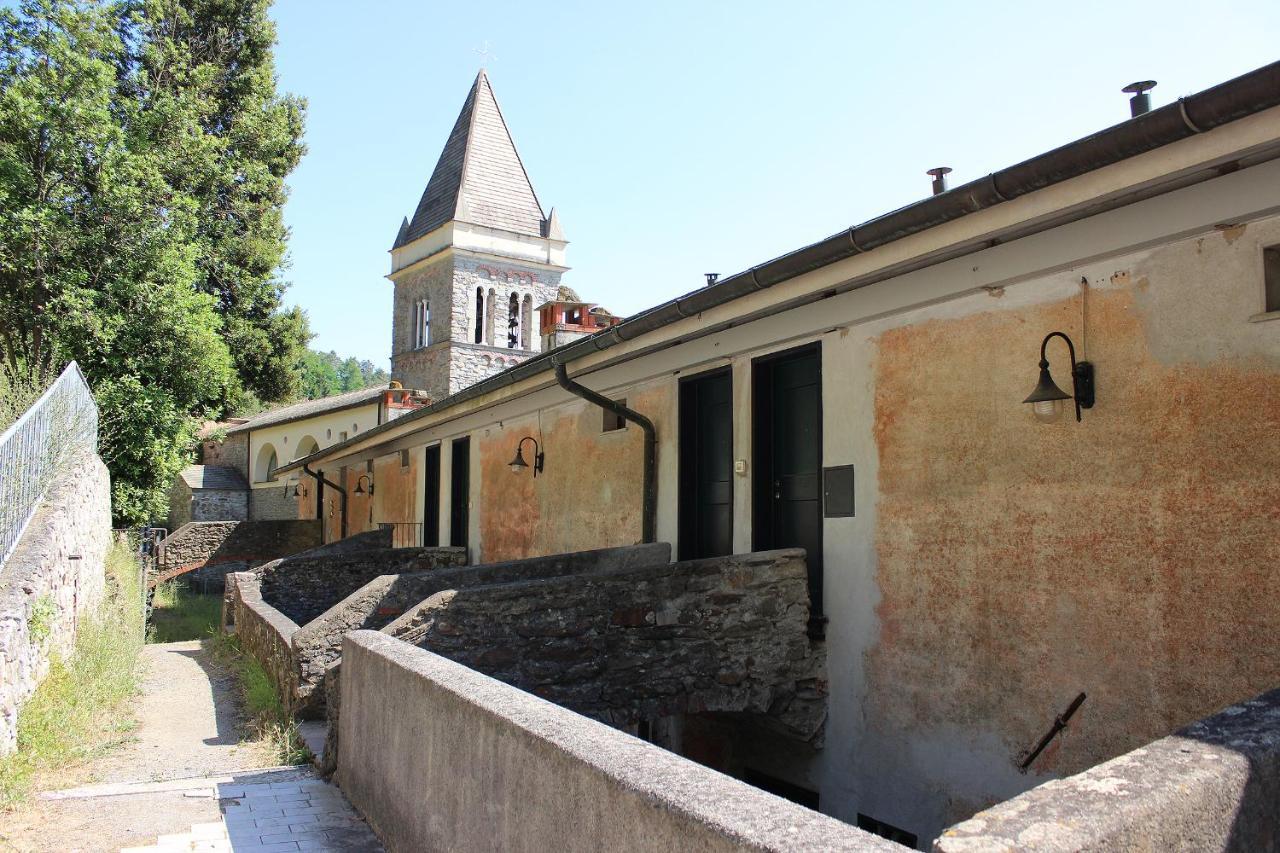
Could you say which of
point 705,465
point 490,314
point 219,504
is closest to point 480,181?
point 490,314

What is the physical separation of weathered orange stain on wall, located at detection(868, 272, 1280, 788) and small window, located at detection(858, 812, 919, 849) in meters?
0.56

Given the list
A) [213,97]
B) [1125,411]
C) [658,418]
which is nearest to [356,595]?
[658,418]

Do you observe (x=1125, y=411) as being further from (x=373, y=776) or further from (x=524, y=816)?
(x=373, y=776)

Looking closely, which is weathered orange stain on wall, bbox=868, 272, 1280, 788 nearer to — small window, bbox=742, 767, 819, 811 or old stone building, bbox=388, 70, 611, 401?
small window, bbox=742, 767, 819, 811

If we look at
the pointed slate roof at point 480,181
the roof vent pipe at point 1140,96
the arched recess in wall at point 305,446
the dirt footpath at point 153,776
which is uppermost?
the pointed slate roof at point 480,181

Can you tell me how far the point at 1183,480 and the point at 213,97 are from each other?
26649mm

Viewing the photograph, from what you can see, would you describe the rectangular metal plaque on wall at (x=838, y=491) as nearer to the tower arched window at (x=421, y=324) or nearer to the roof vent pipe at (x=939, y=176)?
the roof vent pipe at (x=939, y=176)

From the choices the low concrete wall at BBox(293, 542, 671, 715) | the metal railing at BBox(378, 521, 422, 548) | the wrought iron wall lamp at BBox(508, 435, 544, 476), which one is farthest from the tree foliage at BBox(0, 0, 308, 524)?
the low concrete wall at BBox(293, 542, 671, 715)

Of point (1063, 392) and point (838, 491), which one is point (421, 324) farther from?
point (1063, 392)

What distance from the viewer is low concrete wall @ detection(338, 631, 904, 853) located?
7.48 feet

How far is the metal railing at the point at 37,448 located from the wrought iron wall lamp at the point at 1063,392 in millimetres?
6677

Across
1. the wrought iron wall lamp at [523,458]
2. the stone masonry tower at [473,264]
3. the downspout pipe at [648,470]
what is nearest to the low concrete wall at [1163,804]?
the downspout pipe at [648,470]

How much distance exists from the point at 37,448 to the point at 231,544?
18437 mm

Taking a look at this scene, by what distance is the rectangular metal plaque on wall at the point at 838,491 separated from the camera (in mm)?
6293
